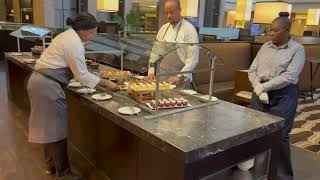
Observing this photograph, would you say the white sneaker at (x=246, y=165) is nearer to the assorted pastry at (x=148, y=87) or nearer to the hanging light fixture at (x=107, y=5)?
the assorted pastry at (x=148, y=87)

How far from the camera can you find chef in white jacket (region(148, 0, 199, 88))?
8.08 feet

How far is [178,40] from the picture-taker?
286 cm

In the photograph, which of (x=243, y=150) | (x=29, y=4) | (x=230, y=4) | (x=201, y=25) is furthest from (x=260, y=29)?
(x=243, y=150)

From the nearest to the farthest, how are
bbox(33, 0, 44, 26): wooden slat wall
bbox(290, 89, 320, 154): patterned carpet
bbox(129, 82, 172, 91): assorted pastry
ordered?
1. bbox(129, 82, 172, 91): assorted pastry
2. bbox(290, 89, 320, 154): patterned carpet
3. bbox(33, 0, 44, 26): wooden slat wall

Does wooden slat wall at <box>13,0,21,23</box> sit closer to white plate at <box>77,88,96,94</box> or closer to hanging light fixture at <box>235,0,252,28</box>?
hanging light fixture at <box>235,0,252,28</box>

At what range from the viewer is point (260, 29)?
540 inches

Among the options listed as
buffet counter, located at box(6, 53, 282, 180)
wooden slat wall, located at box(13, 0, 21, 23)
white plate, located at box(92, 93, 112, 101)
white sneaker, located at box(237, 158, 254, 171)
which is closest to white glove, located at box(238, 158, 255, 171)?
white sneaker, located at box(237, 158, 254, 171)

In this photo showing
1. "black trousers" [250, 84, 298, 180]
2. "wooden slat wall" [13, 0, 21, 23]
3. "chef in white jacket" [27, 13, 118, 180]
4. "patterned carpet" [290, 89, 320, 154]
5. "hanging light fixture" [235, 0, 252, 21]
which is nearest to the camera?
"chef in white jacket" [27, 13, 118, 180]

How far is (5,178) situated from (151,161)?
1619 millimetres

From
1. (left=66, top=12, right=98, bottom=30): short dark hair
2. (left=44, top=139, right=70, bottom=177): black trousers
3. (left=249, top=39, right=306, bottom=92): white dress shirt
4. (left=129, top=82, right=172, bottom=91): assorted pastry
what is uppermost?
(left=66, top=12, right=98, bottom=30): short dark hair

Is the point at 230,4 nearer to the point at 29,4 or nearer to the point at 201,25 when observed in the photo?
the point at 201,25

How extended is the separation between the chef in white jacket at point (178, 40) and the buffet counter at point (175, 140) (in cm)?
46

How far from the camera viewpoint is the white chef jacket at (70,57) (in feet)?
7.32

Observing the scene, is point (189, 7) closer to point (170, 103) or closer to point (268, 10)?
point (268, 10)
